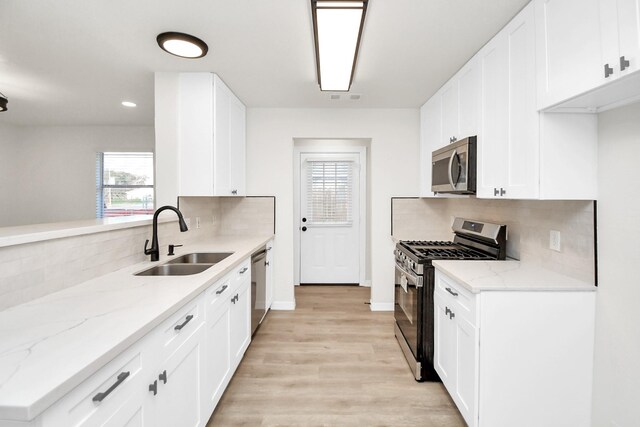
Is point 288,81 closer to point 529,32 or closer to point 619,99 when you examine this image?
point 529,32

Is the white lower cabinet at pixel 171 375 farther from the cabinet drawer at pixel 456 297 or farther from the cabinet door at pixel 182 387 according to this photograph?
the cabinet drawer at pixel 456 297

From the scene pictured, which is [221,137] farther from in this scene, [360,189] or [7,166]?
[7,166]

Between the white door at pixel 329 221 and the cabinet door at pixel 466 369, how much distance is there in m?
2.96

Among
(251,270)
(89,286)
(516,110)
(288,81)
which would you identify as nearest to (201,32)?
(288,81)

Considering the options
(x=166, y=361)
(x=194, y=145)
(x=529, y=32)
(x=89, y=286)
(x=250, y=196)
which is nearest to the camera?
(x=166, y=361)

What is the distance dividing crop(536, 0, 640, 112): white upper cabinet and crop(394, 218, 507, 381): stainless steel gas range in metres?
1.10

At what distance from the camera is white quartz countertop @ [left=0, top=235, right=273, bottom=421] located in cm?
68

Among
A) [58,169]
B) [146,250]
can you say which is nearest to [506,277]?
[146,250]

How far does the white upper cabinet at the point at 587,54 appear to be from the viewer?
1.08 m

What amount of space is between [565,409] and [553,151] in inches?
52.9

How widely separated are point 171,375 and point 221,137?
6.89ft

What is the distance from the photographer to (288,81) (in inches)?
107

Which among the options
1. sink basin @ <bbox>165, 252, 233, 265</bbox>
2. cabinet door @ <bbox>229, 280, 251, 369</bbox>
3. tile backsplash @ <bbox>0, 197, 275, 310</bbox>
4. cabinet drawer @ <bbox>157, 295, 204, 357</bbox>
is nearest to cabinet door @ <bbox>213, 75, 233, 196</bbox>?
tile backsplash @ <bbox>0, 197, 275, 310</bbox>

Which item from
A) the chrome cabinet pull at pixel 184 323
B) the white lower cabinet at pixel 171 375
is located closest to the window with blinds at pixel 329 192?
the white lower cabinet at pixel 171 375
